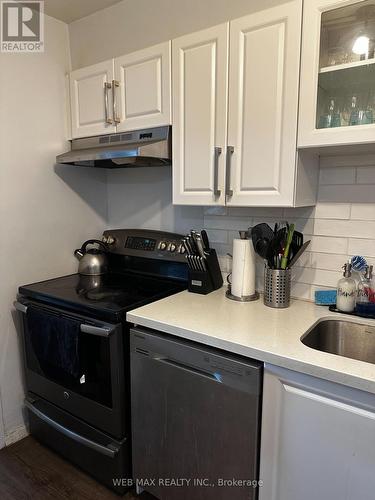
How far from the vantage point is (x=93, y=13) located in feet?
6.66

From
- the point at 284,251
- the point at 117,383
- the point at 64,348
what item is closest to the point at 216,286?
the point at 284,251

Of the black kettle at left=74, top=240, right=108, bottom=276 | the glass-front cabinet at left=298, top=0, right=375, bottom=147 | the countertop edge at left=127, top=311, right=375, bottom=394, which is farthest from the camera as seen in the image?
the black kettle at left=74, top=240, right=108, bottom=276

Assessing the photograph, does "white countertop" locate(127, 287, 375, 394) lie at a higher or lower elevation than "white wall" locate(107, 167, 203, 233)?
lower

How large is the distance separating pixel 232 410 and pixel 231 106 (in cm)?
121

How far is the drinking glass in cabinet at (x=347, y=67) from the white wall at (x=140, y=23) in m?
0.38

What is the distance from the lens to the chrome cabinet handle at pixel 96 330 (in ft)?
4.81

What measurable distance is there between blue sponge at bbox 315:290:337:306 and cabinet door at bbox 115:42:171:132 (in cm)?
108

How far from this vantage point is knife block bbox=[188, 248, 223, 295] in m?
1.75

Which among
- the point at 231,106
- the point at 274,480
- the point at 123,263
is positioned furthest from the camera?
the point at 123,263

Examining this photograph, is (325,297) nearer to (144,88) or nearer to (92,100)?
(144,88)

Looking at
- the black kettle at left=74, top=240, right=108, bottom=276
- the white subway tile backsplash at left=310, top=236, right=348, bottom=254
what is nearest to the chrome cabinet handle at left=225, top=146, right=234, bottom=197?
the white subway tile backsplash at left=310, top=236, right=348, bottom=254

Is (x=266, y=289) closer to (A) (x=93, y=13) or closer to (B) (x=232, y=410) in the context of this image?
(B) (x=232, y=410)

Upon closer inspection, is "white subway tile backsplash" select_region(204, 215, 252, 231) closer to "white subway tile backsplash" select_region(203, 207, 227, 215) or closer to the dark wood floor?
"white subway tile backsplash" select_region(203, 207, 227, 215)

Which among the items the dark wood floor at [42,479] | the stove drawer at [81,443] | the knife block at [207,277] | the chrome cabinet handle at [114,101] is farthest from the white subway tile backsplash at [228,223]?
the dark wood floor at [42,479]
